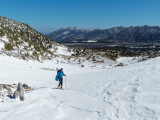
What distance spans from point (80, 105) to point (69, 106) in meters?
0.65

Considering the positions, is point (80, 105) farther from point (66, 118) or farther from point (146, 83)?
point (146, 83)

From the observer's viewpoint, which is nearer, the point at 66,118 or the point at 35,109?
the point at 66,118

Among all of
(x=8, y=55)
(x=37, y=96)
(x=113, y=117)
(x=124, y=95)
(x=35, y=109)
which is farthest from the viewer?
(x=8, y=55)

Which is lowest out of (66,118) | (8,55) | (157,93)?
(66,118)

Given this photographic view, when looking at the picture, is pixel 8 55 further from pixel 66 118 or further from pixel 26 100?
pixel 66 118

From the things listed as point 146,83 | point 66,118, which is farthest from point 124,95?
point 66,118

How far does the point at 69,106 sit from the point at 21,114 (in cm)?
261

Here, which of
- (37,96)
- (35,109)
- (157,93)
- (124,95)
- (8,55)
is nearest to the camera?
(35,109)

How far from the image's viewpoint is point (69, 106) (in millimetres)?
8195

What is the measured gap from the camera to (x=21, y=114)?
23.4 ft

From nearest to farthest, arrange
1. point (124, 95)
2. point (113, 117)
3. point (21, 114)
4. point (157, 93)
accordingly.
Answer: point (113, 117) < point (21, 114) < point (157, 93) < point (124, 95)

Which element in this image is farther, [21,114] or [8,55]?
[8,55]

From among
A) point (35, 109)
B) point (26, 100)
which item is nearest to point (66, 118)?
point (35, 109)

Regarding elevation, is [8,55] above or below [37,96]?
above
